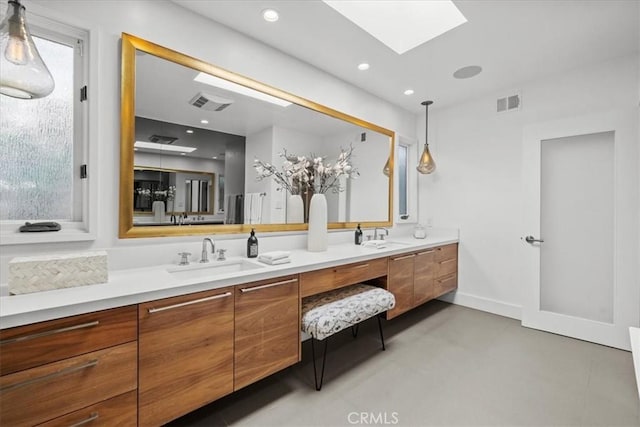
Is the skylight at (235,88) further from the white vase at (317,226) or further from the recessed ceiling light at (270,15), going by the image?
the white vase at (317,226)

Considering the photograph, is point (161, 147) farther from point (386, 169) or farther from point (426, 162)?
point (426, 162)

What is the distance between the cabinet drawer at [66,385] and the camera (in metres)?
1.04

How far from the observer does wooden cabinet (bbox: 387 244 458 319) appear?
110 inches

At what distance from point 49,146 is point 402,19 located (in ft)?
9.12

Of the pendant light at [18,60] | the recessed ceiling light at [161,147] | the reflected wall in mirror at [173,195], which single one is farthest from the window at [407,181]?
the pendant light at [18,60]

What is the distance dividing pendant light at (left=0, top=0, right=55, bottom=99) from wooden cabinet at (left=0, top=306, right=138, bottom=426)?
1021 mm

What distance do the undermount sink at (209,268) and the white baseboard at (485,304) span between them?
3.10m

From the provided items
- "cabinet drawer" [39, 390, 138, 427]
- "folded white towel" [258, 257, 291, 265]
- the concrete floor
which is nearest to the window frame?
"cabinet drawer" [39, 390, 138, 427]

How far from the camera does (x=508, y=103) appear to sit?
3.42 metres

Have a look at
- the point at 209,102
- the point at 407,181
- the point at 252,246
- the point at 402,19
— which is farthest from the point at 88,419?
the point at 407,181

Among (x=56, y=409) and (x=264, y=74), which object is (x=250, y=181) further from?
(x=56, y=409)

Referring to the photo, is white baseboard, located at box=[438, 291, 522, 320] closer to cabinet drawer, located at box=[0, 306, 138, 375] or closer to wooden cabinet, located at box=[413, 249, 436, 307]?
wooden cabinet, located at box=[413, 249, 436, 307]

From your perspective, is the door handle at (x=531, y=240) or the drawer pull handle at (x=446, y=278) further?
the drawer pull handle at (x=446, y=278)

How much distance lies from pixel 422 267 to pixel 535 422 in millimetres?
1584
